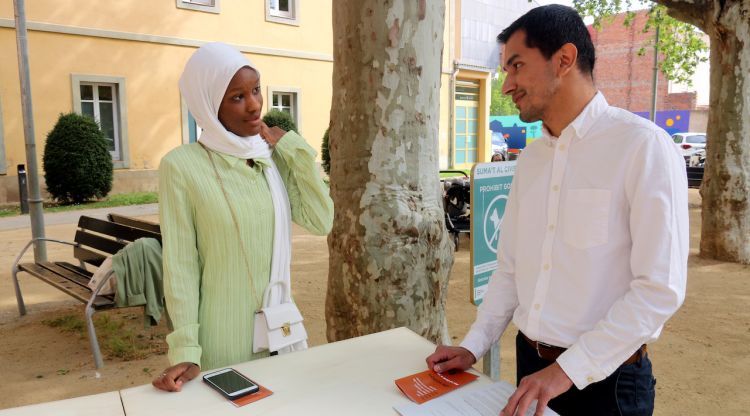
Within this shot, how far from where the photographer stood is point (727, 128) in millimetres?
7316

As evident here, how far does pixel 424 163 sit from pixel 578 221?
173 centimetres

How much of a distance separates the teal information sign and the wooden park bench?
294 centimetres

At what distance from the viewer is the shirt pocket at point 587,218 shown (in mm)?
1603

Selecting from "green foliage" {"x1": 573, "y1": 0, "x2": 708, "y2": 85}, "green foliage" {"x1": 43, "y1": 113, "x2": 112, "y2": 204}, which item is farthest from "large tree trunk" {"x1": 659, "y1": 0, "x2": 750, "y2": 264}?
"green foliage" {"x1": 43, "y1": 113, "x2": 112, "y2": 204}

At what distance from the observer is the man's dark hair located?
1674mm

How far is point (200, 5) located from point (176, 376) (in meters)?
16.0

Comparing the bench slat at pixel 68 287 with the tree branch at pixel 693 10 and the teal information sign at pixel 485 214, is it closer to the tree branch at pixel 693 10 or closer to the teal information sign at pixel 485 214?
the teal information sign at pixel 485 214

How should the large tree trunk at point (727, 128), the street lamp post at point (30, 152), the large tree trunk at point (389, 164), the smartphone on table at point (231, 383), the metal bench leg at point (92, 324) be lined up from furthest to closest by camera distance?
the large tree trunk at point (727, 128)
the street lamp post at point (30, 152)
the metal bench leg at point (92, 324)
the large tree trunk at point (389, 164)
the smartphone on table at point (231, 383)

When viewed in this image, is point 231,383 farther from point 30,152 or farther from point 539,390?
point 30,152

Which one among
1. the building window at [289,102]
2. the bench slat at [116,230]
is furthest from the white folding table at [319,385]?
the building window at [289,102]

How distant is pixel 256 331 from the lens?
198 cm

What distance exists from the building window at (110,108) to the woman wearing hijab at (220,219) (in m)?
13.6

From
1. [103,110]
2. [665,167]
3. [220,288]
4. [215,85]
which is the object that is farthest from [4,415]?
[103,110]

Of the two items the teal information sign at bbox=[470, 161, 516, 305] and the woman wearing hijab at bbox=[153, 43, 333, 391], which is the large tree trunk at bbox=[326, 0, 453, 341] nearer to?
the teal information sign at bbox=[470, 161, 516, 305]
